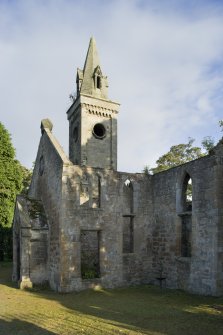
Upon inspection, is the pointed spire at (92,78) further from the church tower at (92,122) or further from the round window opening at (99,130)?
the round window opening at (99,130)

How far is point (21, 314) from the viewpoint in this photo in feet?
33.1

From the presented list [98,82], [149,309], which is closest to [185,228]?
[149,309]

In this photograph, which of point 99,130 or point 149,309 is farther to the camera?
point 99,130

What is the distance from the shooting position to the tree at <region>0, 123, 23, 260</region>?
26.3 meters

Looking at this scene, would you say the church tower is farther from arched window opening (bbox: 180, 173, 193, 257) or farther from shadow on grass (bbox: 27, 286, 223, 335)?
shadow on grass (bbox: 27, 286, 223, 335)

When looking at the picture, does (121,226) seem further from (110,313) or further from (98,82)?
(98,82)

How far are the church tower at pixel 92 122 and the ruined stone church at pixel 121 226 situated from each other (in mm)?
9398

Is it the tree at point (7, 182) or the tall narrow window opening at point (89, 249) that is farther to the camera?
the tree at point (7, 182)

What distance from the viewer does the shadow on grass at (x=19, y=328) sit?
8188mm

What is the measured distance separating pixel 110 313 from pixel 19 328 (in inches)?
114

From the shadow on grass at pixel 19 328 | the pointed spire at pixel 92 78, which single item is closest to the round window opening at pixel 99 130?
the pointed spire at pixel 92 78

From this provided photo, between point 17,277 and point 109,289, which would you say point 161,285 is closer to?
point 109,289

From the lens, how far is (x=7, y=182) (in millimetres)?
26859

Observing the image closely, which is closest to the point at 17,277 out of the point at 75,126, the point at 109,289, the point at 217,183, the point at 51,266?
the point at 51,266
